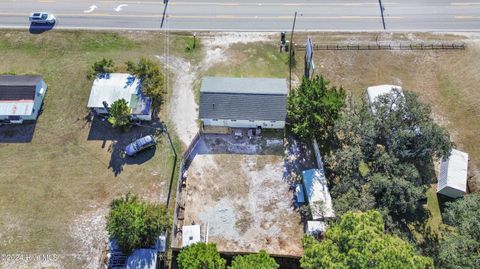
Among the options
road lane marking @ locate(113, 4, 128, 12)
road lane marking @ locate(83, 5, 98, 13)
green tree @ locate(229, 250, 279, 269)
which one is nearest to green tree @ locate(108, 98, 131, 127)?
road lane marking @ locate(113, 4, 128, 12)

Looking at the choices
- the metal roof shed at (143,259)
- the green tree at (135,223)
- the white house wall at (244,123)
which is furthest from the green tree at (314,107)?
the metal roof shed at (143,259)

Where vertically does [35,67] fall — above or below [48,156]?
above

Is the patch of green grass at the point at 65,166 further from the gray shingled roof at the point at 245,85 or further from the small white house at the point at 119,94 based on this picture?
the gray shingled roof at the point at 245,85

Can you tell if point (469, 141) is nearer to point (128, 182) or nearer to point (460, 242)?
point (460, 242)

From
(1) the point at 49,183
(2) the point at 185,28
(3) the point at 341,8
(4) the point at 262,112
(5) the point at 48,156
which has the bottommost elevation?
(1) the point at 49,183

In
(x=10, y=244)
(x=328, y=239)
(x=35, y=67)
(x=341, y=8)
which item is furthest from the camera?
(x=341, y=8)

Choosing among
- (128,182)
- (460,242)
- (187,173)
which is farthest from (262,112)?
(460,242)

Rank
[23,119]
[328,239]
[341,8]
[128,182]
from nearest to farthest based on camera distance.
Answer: [328,239], [128,182], [23,119], [341,8]
